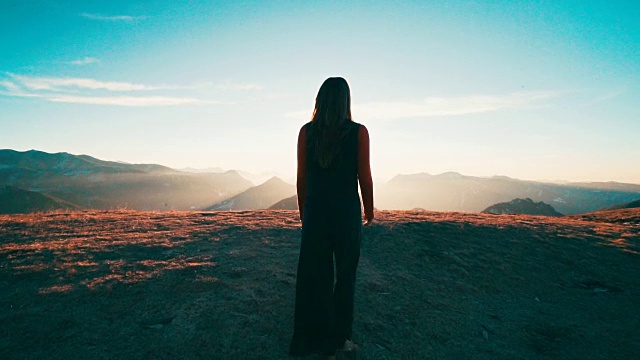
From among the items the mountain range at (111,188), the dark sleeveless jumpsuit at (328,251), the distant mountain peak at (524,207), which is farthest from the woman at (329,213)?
the mountain range at (111,188)

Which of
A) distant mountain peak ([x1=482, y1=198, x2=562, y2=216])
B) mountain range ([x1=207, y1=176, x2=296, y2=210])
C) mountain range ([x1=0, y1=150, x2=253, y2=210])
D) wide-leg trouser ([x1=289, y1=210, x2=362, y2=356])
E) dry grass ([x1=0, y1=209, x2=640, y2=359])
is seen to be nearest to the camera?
wide-leg trouser ([x1=289, y1=210, x2=362, y2=356])

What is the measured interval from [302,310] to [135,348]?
220cm

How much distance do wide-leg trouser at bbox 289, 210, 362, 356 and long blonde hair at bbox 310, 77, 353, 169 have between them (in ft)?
2.48

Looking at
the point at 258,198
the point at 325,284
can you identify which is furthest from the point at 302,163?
the point at 258,198

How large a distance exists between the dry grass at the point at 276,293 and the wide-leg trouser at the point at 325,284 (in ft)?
1.94

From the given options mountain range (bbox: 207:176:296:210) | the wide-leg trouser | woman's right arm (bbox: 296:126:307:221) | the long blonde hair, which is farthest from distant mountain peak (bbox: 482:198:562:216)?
mountain range (bbox: 207:176:296:210)

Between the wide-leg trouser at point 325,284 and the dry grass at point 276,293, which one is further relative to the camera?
the dry grass at point 276,293

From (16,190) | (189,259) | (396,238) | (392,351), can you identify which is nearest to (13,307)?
(189,259)

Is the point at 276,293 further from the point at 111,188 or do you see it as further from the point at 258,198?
the point at 111,188

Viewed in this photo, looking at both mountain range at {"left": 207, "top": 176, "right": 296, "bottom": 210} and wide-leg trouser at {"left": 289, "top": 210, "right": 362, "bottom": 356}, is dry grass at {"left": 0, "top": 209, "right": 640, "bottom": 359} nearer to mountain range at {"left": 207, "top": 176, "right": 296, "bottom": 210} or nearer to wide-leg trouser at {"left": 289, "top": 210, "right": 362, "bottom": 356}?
wide-leg trouser at {"left": 289, "top": 210, "right": 362, "bottom": 356}

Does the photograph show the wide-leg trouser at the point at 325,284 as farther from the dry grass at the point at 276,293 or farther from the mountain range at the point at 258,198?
the mountain range at the point at 258,198

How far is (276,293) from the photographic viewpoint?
5.71m

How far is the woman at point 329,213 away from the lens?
3.64 meters

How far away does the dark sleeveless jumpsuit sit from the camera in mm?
3694
